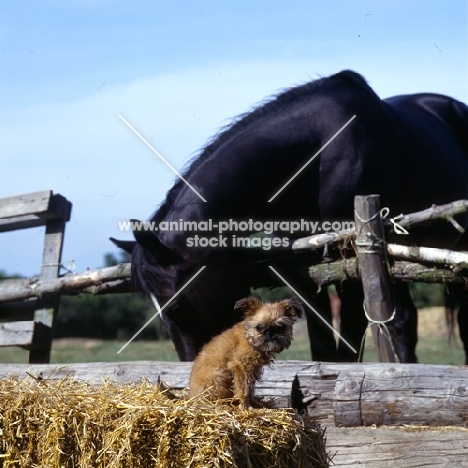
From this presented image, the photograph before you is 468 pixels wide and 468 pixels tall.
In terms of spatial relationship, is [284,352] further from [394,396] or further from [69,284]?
[394,396]

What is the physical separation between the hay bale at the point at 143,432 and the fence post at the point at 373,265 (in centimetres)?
216

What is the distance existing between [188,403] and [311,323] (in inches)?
147

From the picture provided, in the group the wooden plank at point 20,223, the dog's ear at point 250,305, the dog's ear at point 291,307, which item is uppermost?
the wooden plank at point 20,223

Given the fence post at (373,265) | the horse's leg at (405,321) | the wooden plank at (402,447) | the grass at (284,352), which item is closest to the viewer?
the wooden plank at (402,447)

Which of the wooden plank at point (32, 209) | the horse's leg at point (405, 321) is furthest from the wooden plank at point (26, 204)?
the horse's leg at point (405, 321)

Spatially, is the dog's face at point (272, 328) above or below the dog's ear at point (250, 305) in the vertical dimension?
below

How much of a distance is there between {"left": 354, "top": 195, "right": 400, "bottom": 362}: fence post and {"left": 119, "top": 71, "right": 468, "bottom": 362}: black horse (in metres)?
0.70

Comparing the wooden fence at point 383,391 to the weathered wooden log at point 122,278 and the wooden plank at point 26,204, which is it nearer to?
the weathered wooden log at point 122,278

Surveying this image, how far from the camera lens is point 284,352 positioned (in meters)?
13.3

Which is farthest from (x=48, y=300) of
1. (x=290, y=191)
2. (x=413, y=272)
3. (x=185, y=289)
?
(x=413, y=272)

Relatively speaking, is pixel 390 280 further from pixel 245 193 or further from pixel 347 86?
pixel 347 86

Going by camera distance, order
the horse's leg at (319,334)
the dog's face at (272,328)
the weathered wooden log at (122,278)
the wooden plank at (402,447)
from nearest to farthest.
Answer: the dog's face at (272,328)
the wooden plank at (402,447)
the weathered wooden log at (122,278)
the horse's leg at (319,334)

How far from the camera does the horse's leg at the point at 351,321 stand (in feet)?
21.6

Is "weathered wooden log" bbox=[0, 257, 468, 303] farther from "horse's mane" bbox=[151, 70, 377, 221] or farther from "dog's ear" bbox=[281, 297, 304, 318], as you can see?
"dog's ear" bbox=[281, 297, 304, 318]
